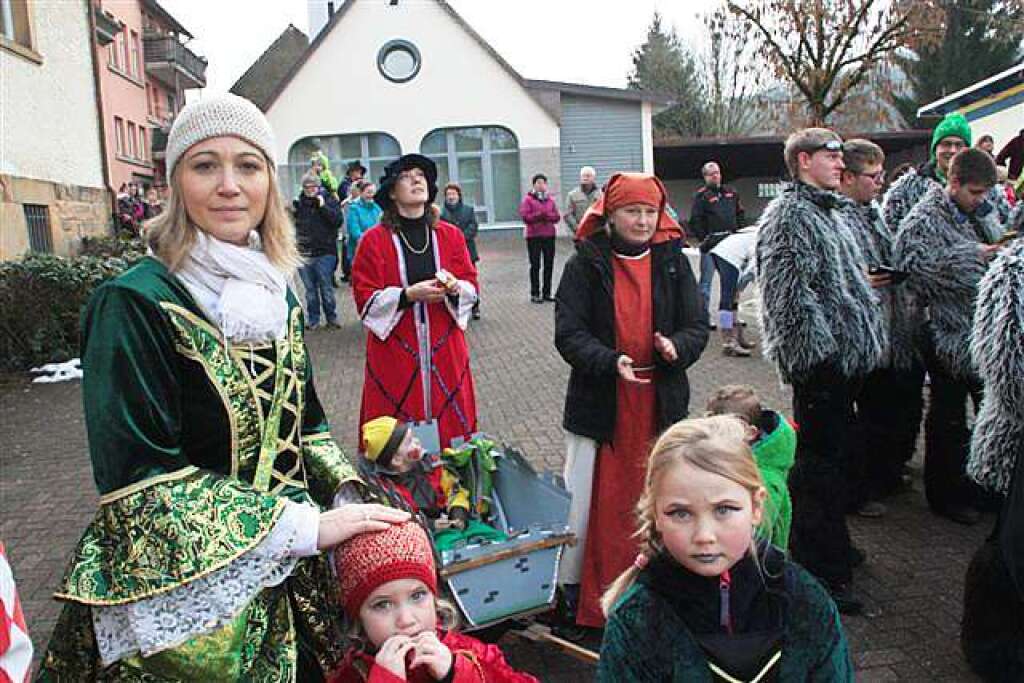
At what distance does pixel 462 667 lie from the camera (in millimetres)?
2117

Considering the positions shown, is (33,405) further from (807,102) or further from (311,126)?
(807,102)

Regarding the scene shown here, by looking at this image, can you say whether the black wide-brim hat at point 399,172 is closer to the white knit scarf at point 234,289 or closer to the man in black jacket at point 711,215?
the white knit scarf at point 234,289

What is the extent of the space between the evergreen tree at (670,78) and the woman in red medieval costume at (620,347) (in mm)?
38952

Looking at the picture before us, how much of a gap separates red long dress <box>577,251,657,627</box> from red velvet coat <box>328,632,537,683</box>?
157 centimetres

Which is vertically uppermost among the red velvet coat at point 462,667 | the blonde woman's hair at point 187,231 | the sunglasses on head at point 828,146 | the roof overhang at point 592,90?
the roof overhang at point 592,90

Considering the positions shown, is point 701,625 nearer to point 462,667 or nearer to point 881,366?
point 462,667

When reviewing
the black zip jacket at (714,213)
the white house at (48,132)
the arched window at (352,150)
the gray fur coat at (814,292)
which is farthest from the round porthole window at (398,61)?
the gray fur coat at (814,292)

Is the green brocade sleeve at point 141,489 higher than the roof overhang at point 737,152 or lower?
lower

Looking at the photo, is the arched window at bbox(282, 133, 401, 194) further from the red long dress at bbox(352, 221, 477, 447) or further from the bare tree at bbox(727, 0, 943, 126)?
the red long dress at bbox(352, 221, 477, 447)

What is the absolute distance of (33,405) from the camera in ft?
31.3

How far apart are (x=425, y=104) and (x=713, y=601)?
26.6 m

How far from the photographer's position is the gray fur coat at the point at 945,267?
475cm

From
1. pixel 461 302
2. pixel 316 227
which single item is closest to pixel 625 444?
pixel 461 302

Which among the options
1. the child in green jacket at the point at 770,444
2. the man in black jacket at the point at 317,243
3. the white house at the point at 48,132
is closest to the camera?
the child in green jacket at the point at 770,444
